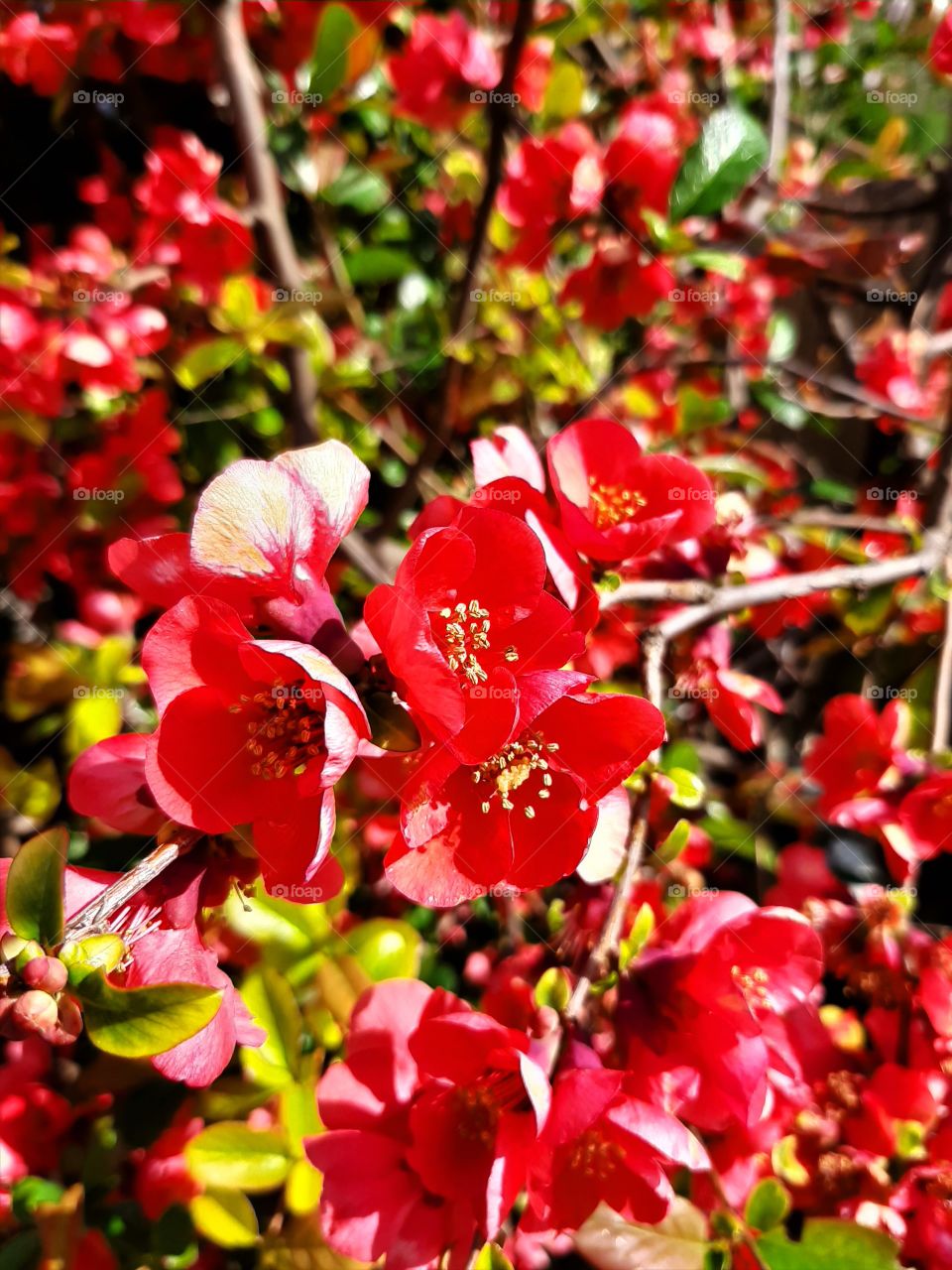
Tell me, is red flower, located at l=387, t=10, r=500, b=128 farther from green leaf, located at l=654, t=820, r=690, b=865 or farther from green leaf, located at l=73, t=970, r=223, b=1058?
green leaf, located at l=73, t=970, r=223, b=1058

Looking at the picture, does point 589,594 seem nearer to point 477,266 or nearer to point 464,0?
point 477,266

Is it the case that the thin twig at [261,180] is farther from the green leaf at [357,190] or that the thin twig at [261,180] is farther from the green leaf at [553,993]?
the green leaf at [553,993]

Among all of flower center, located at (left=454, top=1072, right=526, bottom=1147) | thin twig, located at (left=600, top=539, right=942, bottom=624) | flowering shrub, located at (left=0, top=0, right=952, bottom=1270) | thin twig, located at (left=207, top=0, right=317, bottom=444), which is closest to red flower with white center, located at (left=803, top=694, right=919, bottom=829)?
flowering shrub, located at (left=0, top=0, right=952, bottom=1270)

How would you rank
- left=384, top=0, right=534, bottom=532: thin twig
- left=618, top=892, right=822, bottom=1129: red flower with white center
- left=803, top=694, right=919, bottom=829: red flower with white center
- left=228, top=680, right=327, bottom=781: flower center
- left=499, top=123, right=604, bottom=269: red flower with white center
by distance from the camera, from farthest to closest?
left=499, top=123, right=604, bottom=269: red flower with white center → left=384, top=0, right=534, bottom=532: thin twig → left=803, top=694, right=919, bottom=829: red flower with white center → left=618, top=892, right=822, bottom=1129: red flower with white center → left=228, top=680, right=327, bottom=781: flower center

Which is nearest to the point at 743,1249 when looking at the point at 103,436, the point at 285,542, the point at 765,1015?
the point at 765,1015

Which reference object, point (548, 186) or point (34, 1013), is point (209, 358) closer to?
point (548, 186)

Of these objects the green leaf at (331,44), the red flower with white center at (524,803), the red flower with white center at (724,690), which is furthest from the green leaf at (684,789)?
the green leaf at (331,44)
